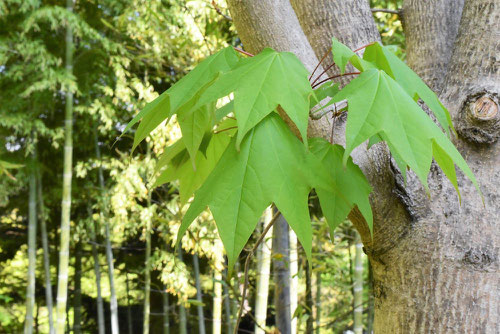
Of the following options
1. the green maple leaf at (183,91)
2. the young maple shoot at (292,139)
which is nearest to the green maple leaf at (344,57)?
the young maple shoot at (292,139)

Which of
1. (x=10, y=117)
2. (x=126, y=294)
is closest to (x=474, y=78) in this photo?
A: (x=10, y=117)

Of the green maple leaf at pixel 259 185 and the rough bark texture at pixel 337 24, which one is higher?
the rough bark texture at pixel 337 24

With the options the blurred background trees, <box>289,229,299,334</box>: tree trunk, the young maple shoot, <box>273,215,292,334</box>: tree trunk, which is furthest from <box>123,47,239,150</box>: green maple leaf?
<box>289,229,299,334</box>: tree trunk

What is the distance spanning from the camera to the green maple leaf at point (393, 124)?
0.39 m

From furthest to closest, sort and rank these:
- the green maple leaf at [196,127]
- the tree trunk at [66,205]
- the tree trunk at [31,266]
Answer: the tree trunk at [31,266] < the tree trunk at [66,205] < the green maple leaf at [196,127]

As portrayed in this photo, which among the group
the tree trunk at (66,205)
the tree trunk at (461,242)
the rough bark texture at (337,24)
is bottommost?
the tree trunk at (461,242)

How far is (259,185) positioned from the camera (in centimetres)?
43

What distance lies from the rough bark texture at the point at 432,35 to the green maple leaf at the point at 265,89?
31 centimetres

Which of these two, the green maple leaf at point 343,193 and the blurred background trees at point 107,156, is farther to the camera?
the blurred background trees at point 107,156

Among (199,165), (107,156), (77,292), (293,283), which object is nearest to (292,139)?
(199,165)

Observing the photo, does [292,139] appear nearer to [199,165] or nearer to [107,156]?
[199,165]

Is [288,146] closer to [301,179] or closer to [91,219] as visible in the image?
[301,179]

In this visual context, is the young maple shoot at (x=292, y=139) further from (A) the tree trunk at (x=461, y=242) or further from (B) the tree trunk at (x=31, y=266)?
(B) the tree trunk at (x=31, y=266)

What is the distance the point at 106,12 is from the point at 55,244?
338 centimetres
